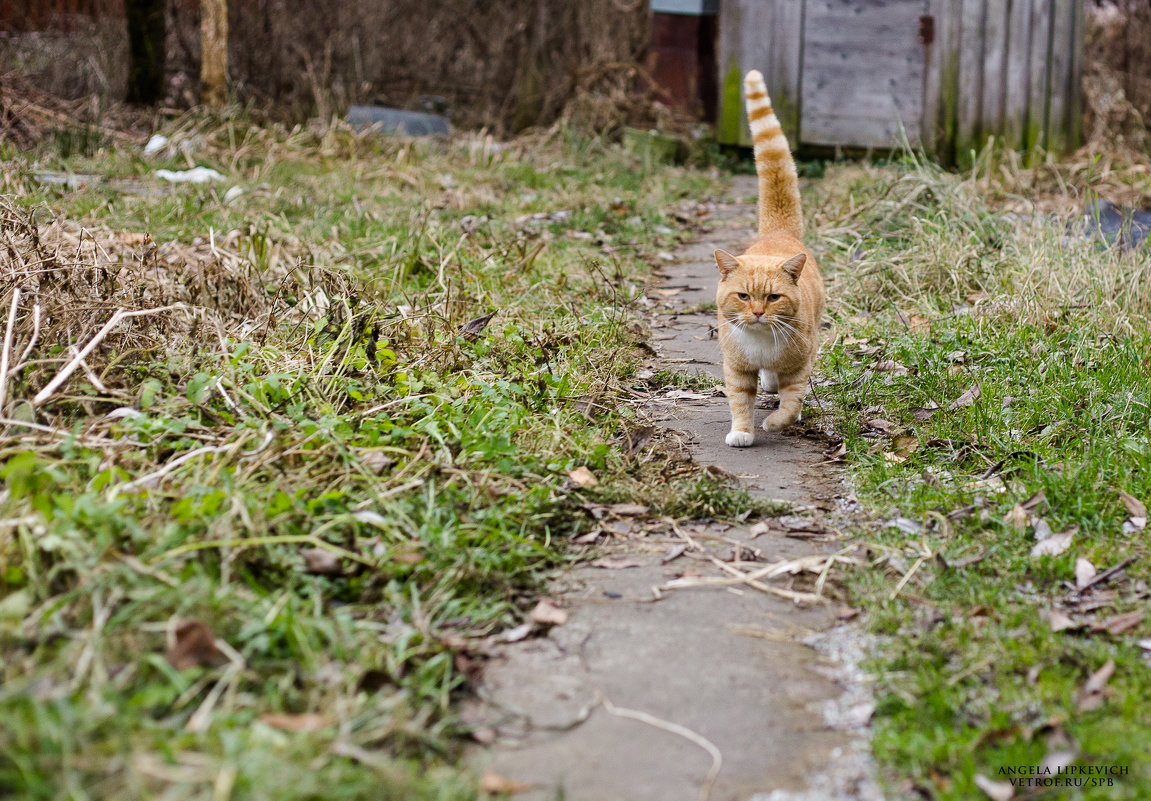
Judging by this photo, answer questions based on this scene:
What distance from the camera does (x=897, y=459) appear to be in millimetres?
3369

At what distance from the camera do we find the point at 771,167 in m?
4.45

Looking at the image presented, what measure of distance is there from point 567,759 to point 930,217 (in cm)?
495

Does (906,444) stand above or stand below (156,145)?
below

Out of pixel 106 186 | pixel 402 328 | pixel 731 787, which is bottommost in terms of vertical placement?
pixel 731 787

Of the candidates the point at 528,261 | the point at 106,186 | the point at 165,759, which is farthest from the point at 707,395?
the point at 106,186

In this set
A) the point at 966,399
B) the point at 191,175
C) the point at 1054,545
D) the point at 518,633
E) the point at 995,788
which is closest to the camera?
the point at 995,788

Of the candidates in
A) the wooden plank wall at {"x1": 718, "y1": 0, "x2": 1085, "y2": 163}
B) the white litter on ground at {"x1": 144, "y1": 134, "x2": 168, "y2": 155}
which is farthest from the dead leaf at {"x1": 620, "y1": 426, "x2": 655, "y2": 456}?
the white litter on ground at {"x1": 144, "y1": 134, "x2": 168, "y2": 155}

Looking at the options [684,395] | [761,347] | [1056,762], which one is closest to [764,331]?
[761,347]

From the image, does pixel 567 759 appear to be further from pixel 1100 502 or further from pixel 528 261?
pixel 528 261

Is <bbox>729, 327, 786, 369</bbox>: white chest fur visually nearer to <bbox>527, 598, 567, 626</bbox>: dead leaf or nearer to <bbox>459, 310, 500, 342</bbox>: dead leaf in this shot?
<bbox>459, 310, 500, 342</bbox>: dead leaf

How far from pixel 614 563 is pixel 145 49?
31.6 ft

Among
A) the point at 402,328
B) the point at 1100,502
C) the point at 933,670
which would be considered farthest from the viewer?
the point at 402,328

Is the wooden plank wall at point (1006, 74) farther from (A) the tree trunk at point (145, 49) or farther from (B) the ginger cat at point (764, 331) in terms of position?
(A) the tree trunk at point (145, 49)

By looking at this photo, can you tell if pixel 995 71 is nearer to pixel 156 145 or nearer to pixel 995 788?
pixel 156 145
